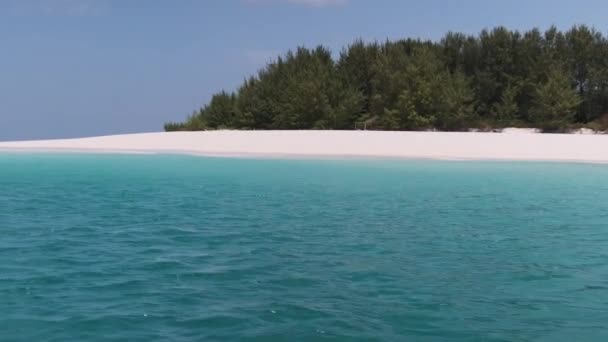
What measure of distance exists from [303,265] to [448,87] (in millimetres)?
32984

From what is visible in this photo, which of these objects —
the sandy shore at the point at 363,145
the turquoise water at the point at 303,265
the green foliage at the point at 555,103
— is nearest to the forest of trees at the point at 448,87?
the green foliage at the point at 555,103

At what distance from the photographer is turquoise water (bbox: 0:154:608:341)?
4.96 m

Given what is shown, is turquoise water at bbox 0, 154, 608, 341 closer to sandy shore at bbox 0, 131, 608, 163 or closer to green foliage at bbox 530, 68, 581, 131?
Answer: sandy shore at bbox 0, 131, 608, 163

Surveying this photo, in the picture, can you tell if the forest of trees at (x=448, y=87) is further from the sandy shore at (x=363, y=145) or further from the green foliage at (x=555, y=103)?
the sandy shore at (x=363, y=145)

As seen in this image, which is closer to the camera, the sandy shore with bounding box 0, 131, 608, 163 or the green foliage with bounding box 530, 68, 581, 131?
the sandy shore with bounding box 0, 131, 608, 163

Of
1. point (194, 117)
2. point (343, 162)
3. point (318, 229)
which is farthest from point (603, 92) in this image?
point (318, 229)

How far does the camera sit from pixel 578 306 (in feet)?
18.2

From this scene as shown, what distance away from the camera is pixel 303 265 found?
Result: 685cm

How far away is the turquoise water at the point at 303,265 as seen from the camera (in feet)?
16.3

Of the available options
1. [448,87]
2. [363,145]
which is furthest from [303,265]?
[448,87]

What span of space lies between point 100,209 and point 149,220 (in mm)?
1712

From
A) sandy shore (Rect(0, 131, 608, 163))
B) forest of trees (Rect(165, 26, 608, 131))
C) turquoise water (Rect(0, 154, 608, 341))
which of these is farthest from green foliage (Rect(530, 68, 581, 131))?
turquoise water (Rect(0, 154, 608, 341))

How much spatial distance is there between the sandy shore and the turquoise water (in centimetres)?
1273

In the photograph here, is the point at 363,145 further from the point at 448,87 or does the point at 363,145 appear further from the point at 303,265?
→ the point at 303,265
